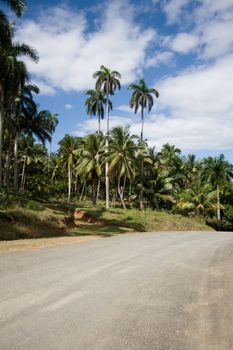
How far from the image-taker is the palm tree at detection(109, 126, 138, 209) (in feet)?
136

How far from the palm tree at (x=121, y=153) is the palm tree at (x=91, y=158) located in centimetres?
315

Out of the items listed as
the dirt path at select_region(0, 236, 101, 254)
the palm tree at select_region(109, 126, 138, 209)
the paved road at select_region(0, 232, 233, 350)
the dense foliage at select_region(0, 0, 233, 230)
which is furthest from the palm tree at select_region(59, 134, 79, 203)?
the paved road at select_region(0, 232, 233, 350)

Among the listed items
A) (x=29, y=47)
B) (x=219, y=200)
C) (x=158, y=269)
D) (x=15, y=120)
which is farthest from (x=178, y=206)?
(x=158, y=269)

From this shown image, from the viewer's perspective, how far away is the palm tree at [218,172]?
50.2 m

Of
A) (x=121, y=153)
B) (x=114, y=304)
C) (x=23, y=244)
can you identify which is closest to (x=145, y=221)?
(x=121, y=153)

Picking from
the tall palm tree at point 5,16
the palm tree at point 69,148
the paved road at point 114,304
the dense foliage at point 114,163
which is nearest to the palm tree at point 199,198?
the dense foliage at point 114,163

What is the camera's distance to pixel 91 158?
4703cm

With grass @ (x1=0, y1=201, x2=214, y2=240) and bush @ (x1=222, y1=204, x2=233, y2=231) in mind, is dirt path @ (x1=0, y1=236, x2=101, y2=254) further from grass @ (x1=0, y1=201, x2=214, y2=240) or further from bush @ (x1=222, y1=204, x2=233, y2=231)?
bush @ (x1=222, y1=204, x2=233, y2=231)

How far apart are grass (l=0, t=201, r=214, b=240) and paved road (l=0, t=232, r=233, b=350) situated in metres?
9.78

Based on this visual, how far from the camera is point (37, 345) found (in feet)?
14.3

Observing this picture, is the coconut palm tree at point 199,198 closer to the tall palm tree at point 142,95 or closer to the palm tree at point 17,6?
the tall palm tree at point 142,95

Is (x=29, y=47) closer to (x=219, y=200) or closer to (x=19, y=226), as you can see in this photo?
(x=19, y=226)

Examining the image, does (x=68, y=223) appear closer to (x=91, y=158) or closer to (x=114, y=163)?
(x=114, y=163)

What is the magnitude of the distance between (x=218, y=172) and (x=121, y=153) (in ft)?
59.1
